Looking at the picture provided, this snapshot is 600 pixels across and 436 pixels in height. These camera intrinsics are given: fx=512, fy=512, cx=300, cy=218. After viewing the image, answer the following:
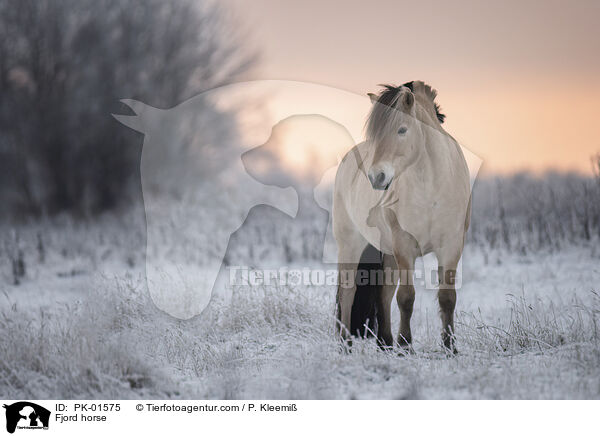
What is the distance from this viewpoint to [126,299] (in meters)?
5.22

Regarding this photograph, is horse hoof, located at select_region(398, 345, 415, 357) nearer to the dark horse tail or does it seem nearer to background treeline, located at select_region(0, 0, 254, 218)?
the dark horse tail

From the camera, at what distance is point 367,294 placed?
4.55 metres

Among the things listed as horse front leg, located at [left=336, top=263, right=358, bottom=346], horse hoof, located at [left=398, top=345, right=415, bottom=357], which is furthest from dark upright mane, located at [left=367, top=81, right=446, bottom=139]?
horse hoof, located at [left=398, top=345, right=415, bottom=357]

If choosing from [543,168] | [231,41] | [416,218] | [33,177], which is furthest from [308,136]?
[33,177]

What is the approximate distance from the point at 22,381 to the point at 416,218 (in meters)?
3.10

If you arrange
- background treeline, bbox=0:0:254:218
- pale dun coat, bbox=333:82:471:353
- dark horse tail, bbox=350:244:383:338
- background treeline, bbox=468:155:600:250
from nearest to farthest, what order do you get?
pale dun coat, bbox=333:82:471:353, dark horse tail, bbox=350:244:383:338, background treeline, bbox=468:155:600:250, background treeline, bbox=0:0:254:218

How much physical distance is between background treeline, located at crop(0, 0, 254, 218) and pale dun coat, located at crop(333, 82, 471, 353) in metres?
7.53

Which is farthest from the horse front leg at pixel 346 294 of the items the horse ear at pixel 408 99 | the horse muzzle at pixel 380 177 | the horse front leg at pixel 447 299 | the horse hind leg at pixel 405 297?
the horse ear at pixel 408 99

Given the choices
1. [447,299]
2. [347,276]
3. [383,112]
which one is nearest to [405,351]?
[447,299]

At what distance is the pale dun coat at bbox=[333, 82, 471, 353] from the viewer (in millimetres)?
3635

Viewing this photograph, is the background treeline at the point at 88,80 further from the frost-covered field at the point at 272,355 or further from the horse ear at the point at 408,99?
the horse ear at the point at 408,99

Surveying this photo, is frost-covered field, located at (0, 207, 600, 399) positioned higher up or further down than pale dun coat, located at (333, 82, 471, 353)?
further down
